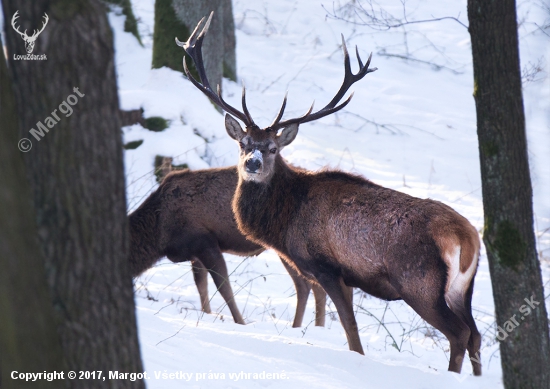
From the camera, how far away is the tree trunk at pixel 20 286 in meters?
2.47

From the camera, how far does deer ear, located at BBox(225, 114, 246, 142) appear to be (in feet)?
24.1

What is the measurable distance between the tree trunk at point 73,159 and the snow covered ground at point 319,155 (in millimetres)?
1563

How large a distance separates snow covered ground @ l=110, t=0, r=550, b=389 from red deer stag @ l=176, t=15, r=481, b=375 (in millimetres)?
456

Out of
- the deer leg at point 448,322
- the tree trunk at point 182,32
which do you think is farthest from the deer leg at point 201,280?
the tree trunk at point 182,32

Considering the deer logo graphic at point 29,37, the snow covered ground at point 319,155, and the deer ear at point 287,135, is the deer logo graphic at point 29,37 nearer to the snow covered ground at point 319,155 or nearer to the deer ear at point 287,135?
the snow covered ground at point 319,155

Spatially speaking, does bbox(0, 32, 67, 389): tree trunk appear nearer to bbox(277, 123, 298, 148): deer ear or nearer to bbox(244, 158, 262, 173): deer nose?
bbox(244, 158, 262, 173): deer nose

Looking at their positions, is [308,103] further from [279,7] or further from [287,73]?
[279,7]

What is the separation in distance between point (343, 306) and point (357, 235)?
0.64 metres

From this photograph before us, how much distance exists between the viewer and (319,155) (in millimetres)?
13477

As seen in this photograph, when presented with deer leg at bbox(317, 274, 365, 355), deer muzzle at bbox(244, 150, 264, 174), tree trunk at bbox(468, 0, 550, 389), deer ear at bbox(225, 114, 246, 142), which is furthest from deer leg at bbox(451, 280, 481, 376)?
deer ear at bbox(225, 114, 246, 142)

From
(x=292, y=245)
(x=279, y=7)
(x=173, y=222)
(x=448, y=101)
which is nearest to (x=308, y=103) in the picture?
(x=448, y=101)

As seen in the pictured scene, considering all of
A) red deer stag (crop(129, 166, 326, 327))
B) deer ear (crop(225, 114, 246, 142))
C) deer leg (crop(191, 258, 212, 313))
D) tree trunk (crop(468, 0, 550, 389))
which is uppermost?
tree trunk (crop(468, 0, 550, 389))

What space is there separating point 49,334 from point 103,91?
92 cm

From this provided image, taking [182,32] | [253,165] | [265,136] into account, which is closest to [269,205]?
[253,165]
